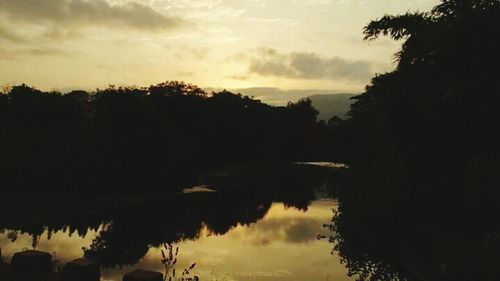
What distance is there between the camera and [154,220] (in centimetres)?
3591

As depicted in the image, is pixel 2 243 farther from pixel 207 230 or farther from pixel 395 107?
pixel 395 107

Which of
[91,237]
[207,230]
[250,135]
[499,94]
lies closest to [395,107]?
[499,94]

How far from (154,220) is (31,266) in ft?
92.9

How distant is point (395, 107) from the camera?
918 inches

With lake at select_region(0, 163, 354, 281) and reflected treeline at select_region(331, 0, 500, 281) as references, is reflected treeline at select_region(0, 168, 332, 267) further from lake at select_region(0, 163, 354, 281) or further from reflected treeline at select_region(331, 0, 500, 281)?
reflected treeline at select_region(331, 0, 500, 281)

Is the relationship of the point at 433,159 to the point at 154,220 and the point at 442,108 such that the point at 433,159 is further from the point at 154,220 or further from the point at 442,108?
the point at 154,220

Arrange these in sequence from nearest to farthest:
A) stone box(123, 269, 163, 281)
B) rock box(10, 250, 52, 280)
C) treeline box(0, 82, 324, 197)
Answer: stone box(123, 269, 163, 281) → rock box(10, 250, 52, 280) → treeline box(0, 82, 324, 197)

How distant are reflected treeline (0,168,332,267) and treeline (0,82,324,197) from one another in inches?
142

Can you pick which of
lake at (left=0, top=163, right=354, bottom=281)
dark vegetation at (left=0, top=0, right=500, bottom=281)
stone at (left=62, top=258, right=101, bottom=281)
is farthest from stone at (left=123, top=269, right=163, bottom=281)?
lake at (left=0, top=163, right=354, bottom=281)

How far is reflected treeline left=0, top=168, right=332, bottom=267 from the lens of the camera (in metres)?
27.8

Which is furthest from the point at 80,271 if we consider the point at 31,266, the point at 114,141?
the point at 114,141

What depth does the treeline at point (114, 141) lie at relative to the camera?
3747 cm

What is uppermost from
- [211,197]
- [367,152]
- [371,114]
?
[371,114]

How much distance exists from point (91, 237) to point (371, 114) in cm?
1725
